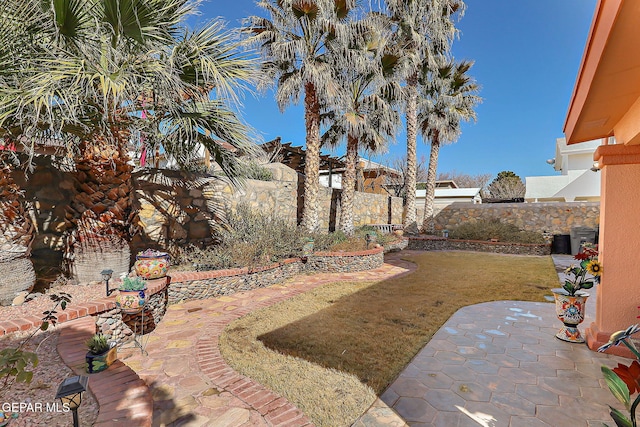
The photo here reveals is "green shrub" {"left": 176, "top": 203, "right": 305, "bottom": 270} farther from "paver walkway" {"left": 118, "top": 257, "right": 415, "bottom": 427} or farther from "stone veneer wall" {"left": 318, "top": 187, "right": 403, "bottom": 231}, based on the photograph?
Result: "stone veneer wall" {"left": 318, "top": 187, "right": 403, "bottom": 231}

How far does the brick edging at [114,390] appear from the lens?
2.17 metres

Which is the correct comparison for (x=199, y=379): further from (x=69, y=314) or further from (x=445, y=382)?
(x=445, y=382)

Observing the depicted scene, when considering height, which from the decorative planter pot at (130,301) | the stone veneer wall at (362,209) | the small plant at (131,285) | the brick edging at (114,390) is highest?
the stone veneer wall at (362,209)

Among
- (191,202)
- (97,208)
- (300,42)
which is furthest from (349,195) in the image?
(97,208)

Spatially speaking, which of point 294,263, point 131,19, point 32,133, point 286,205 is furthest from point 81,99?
point 286,205

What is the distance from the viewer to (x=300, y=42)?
9008 mm

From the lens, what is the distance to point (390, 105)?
38.8 ft

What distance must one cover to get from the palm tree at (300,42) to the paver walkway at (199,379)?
22.4ft

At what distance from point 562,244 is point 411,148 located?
7.80 meters

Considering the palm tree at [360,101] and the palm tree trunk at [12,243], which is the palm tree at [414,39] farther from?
the palm tree trunk at [12,243]

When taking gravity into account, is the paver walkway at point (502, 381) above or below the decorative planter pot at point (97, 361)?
below

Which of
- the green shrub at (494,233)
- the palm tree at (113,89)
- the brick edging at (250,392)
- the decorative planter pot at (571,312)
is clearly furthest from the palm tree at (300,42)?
the green shrub at (494,233)

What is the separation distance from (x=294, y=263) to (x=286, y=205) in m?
3.33

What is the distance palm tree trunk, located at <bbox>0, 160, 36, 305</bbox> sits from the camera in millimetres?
4324
